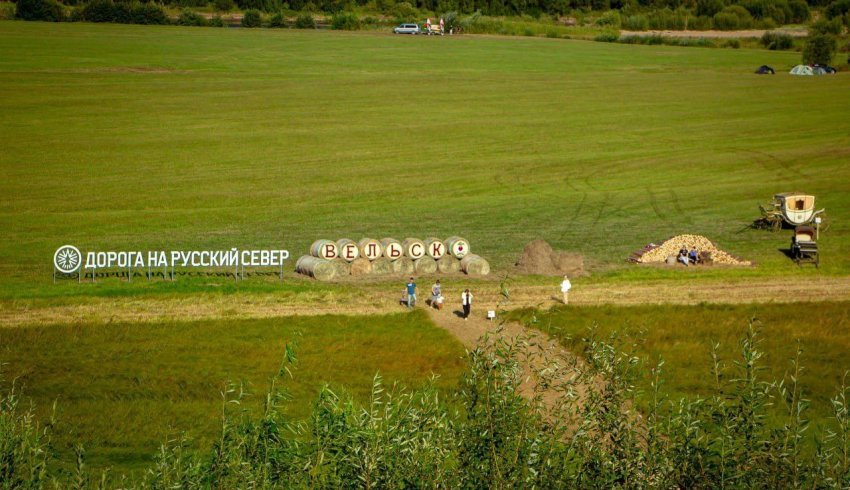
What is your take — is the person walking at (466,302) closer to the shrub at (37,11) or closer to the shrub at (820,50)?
the shrub at (820,50)

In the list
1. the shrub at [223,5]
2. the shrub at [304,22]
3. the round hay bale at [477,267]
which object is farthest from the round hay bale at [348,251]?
the shrub at [223,5]

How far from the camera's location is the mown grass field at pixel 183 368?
1421 inches

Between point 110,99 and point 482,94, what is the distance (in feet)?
125

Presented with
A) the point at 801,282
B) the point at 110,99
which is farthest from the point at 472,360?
the point at 110,99

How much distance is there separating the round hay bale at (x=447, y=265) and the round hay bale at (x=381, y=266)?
2.56m

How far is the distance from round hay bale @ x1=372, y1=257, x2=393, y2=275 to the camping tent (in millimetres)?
90149

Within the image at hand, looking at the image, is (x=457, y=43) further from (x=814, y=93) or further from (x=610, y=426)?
(x=610, y=426)

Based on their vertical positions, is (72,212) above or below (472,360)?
below

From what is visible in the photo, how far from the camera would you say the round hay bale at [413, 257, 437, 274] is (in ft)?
189

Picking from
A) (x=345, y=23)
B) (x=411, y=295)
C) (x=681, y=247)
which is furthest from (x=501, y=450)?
(x=345, y=23)

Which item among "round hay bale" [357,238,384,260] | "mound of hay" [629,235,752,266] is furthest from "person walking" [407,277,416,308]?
"mound of hay" [629,235,752,266]

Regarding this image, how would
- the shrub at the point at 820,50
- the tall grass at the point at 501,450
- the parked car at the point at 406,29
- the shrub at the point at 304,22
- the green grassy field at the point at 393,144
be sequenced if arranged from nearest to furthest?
the tall grass at the point at 501,450 < the green grassy field at the point at 393,144 < the shrub at the point at 820,50 < the parked car at the point at 406,29 < the shrub at the point at 304,22

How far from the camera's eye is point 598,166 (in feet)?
291

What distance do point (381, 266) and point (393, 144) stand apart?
40.2 m
